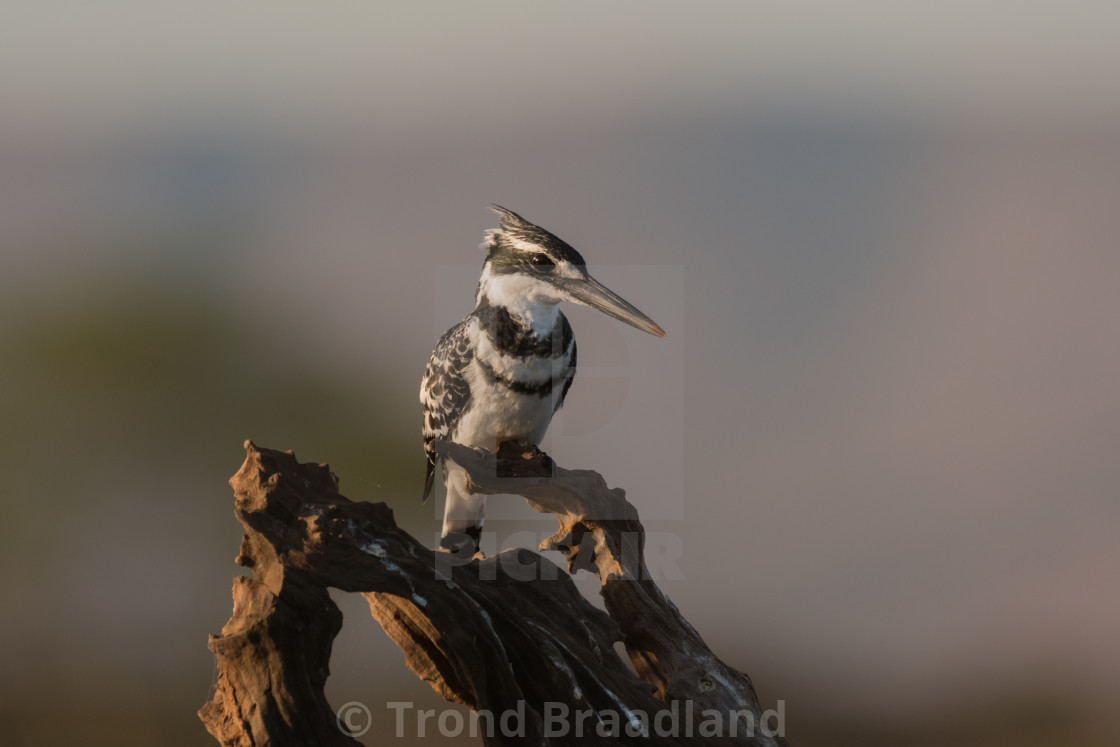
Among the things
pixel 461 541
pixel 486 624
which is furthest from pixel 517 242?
pixel 486 624

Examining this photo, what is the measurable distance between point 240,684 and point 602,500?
5.27 ft

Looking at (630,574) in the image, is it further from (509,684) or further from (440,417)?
(440,417)

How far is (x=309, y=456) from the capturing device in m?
8.39

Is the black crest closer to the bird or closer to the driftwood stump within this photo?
the bird

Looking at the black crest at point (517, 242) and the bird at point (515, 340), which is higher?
the black crest at point (517, 242)

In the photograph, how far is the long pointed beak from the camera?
362 cm

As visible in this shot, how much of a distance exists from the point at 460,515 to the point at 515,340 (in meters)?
1.14

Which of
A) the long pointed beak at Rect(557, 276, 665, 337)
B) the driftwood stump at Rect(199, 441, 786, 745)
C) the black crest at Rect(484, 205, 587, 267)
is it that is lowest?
the driftwood stump at Rect(199, 441, 786, 745)

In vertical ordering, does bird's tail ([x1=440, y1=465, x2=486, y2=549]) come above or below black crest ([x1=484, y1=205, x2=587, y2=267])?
below

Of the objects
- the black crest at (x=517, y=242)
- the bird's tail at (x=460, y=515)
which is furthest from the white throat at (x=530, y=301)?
the bird's tail at (x=460, y=515)

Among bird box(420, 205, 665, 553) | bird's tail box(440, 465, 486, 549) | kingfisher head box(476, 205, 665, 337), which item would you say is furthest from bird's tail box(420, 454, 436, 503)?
kingfisher head box(476, 205, 665, 337)

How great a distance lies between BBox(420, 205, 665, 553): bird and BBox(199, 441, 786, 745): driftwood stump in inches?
7.4

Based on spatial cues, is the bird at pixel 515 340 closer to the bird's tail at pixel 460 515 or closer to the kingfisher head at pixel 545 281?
the kingfisher head at pixel 545 281

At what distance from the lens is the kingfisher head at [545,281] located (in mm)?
3633
